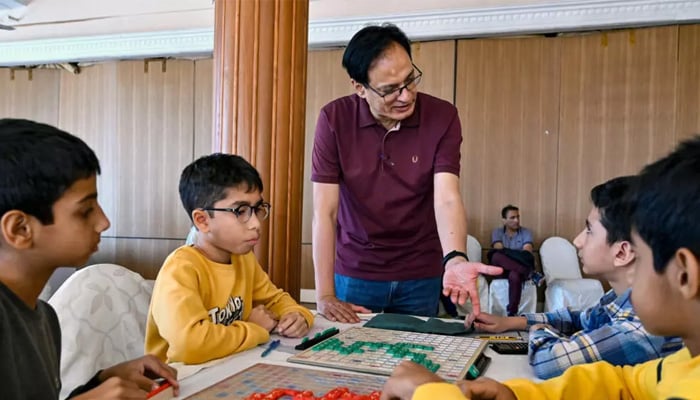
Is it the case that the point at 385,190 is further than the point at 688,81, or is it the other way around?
the point at 688,81

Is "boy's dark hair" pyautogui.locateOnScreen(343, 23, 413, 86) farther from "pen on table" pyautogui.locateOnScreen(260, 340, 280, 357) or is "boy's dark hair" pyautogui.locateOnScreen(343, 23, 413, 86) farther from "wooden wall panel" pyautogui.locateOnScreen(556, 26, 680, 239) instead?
"wooden wall panel" pyautogui.locateOnScreen(556, 26, 680, 239)

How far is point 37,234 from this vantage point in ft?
3.14

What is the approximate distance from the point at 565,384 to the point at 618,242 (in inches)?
28.4

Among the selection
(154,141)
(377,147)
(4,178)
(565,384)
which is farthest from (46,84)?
(565,384)

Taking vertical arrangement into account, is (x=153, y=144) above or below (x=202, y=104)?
below

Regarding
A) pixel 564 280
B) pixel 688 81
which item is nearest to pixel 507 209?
pixel 564 280

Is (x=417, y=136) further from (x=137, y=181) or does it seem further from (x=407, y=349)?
(x=137, y=181)

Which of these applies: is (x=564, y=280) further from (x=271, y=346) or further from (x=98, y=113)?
(x=98, y=113)

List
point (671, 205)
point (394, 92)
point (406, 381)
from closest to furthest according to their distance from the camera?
point (671, 205), point (406, 381), point (394, 92)

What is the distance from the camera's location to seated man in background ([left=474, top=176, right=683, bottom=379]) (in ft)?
4.01

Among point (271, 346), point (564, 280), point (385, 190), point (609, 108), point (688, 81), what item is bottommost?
point (564, 280)

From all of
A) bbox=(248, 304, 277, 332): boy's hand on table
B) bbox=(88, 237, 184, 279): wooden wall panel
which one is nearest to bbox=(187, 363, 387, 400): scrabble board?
bbox=(248, 304, 277, 332): boy's hand on table

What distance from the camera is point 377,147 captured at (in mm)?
1945

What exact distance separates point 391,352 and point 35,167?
787 millimetres
